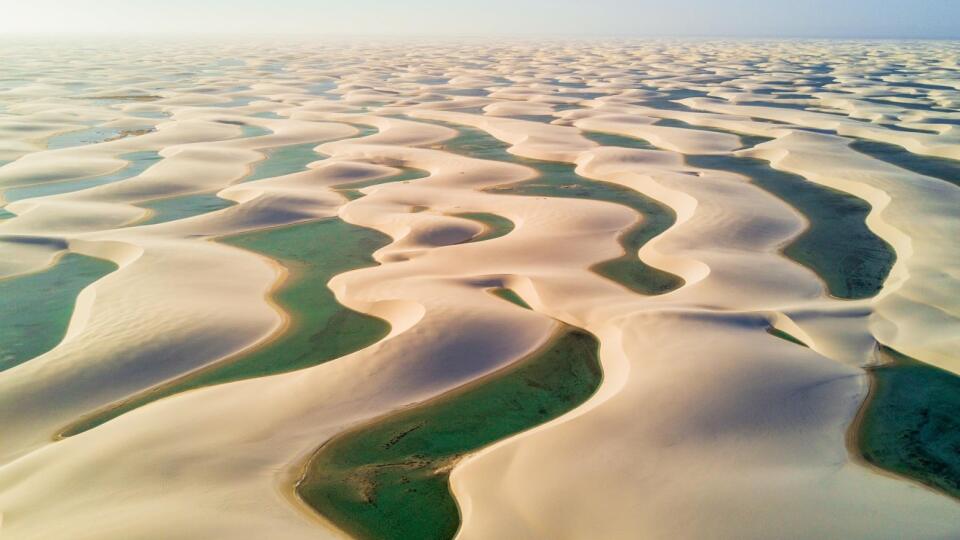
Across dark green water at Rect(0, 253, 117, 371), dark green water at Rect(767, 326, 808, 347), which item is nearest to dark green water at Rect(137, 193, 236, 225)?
dark green water at Rect(0, 253, 117, 371)

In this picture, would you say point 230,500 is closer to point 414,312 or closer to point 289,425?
point 289,425

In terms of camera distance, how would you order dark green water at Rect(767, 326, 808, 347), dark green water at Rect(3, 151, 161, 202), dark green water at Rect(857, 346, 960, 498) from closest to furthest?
dark green water at Rect(857, 346, 960, 498)
dark green water at Rect(767, 326, 808, 347)
dark green water at Rect(3, 151, 161, 202)

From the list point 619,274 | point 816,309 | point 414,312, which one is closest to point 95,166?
point 414,312

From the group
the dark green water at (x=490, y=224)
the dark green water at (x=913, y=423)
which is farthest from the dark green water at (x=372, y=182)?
the dark green water at (x=913, y=423)

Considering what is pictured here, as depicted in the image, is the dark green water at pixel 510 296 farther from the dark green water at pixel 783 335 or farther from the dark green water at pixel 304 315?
the dark green water at pixel 783 335

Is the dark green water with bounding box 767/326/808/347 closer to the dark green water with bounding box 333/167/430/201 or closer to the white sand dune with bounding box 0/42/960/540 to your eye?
the white sand dune with bounding box 0/42/960/540

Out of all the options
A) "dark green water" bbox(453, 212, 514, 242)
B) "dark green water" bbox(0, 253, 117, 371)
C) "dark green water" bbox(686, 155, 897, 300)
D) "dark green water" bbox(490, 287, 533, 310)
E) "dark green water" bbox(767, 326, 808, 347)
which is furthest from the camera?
"dark green water" bbox(453, 212, 514, 242)

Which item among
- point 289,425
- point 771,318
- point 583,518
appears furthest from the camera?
point 771,318
